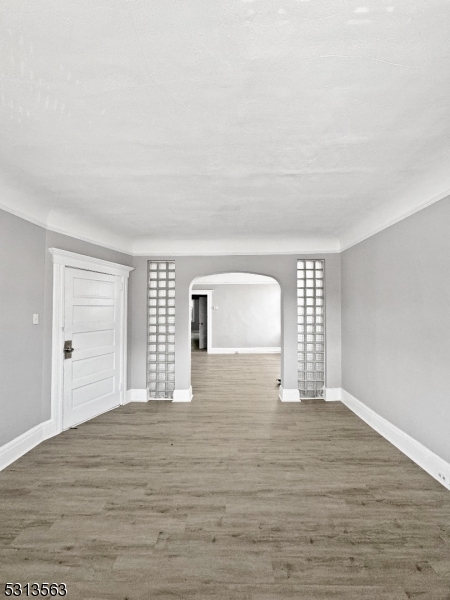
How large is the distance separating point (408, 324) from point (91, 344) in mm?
3831

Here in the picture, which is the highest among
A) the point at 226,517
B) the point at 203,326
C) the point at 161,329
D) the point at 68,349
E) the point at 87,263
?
the point at 87,263

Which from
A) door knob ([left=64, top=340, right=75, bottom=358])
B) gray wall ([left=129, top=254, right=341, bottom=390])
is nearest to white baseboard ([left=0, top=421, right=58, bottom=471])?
door knob ([left=64, top=340, right=75, bottom=358])

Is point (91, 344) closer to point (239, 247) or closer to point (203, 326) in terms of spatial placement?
point (239, 247)

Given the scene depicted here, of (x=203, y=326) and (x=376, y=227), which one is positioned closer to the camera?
(x=376, y=227)

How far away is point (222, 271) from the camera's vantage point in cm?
546

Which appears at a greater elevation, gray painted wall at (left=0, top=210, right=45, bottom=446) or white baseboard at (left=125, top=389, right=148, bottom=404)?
gray painted wall at (left=0, top=210, right=45, bottom=446)

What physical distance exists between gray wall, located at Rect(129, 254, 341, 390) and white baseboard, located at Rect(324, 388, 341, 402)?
92mm

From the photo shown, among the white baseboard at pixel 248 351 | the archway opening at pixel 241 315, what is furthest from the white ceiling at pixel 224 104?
the white baseboard at pixel 248 351

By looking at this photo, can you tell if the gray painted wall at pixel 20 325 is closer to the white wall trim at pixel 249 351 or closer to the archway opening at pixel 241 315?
the archway opening at pixel 241 315

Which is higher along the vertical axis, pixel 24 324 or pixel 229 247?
pixel 229 247

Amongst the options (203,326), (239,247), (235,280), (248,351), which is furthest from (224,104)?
(203,326)

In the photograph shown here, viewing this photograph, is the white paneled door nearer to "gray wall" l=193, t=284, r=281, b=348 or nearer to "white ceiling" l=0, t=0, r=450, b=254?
"white ceiling" l=0, t=0, r=450, b=254

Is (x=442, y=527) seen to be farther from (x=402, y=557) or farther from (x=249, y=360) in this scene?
(x=249, y=360)

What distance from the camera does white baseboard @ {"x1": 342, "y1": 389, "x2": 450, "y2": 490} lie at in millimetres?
2773
